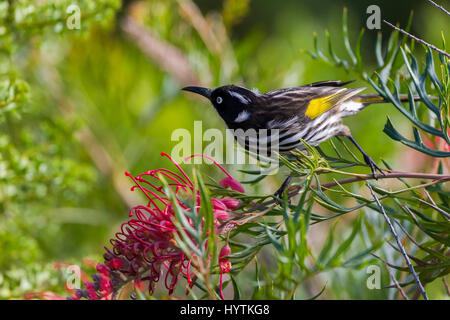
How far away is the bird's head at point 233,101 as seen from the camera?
1.12m

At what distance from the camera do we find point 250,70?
1.56 metres

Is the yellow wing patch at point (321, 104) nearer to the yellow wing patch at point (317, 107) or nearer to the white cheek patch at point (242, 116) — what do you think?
the yellow wing patch at point (317, 107)

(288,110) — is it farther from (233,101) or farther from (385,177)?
(385,177)

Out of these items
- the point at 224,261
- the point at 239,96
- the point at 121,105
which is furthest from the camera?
the point at 121,105

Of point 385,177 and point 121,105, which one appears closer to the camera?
point 385,177

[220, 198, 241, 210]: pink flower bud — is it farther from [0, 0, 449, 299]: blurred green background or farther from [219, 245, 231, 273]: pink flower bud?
[0, 0, 449, 299]: blurred green background

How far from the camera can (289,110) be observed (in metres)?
1.14

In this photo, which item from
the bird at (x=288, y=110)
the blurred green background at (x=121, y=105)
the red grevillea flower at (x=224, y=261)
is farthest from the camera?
the blurred green background at (x=121, y=105)

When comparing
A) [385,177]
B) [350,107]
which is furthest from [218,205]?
[350,107]

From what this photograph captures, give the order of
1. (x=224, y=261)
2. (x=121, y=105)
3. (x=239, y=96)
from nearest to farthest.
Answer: (x=224, y=261) < (x=239, y=96) < (x=121, y=105)

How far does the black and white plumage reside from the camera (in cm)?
110

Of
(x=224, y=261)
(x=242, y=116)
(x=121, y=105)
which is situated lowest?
(x=224, y=261)

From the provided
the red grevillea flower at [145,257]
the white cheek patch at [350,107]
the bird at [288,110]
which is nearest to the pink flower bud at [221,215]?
the red grevillea flower at [145,257]

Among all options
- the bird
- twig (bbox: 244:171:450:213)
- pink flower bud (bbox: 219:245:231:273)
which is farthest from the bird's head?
pink flower bud (bbox: 219:245:231:273)
